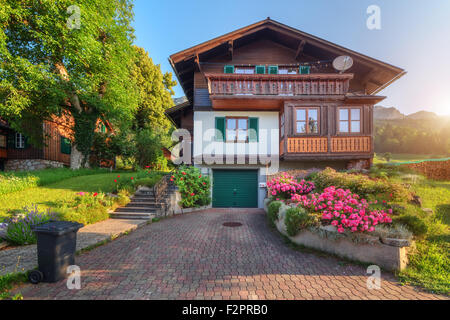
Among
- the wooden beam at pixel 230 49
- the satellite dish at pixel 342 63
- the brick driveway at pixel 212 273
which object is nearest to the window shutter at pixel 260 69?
the wooden beam at pixel 230 49

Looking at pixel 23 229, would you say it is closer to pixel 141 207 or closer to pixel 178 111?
pixel 141 207

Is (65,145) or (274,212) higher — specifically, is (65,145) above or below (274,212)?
above

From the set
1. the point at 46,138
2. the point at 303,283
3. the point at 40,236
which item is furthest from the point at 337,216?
the point at 46,138

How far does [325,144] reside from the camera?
35.6 ft

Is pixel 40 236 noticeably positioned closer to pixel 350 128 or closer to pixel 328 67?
pixel 350 128

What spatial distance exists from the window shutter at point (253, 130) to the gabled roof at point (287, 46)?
4788 mm

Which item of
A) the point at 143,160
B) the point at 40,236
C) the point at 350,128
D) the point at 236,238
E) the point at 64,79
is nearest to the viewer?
the point at 40,236

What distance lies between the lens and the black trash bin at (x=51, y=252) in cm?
344

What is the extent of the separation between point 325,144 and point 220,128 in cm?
611

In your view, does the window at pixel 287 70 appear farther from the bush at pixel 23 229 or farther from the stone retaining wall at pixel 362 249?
the bush at pixel 23 229

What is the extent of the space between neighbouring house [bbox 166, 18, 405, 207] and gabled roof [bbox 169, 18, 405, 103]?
5cm

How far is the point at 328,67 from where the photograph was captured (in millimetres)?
12844

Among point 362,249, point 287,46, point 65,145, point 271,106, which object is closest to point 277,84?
point 271,106

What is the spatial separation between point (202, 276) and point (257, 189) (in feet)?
28.4
